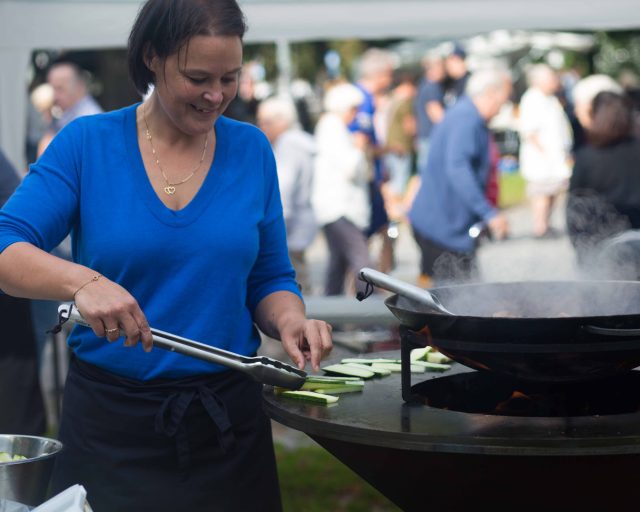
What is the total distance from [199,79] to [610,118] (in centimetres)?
505

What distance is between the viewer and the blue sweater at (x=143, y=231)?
2443 millimetres

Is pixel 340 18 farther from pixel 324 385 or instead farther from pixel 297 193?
pixel 324 385

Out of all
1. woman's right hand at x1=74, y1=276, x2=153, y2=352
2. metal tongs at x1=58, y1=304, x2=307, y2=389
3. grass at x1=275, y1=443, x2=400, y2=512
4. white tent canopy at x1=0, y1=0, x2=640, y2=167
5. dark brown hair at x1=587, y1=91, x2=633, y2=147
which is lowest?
grass at x1=275, y1=443, x2=400, y2=512

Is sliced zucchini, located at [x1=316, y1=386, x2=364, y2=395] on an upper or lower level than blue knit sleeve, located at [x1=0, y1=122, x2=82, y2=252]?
lower

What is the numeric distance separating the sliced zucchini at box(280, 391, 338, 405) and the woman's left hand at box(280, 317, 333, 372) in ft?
0.25

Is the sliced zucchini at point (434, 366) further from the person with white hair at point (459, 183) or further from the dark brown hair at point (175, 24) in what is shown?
the person with white hair at point (459, 183)

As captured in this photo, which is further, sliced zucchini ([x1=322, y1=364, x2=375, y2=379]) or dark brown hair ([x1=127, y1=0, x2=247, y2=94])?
sliced zucchini ([x1=322, y1=364, x2=375, y2=379])

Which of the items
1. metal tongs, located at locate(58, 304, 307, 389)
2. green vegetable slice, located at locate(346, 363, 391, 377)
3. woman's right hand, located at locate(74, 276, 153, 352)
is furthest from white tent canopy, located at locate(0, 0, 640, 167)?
woman's right hand, located at locate(74, 276, 153, 352)

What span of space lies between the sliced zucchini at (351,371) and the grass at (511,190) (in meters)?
15.4

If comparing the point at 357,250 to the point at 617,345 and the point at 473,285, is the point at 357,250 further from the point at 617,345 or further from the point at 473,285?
the point at 617,345

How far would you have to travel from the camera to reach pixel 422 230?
7.34 m

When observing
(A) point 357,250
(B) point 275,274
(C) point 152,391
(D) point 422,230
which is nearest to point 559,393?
(B) point 275,274

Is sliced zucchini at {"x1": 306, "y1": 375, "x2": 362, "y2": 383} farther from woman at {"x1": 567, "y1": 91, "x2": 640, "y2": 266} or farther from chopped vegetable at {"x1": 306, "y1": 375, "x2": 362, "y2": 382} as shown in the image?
woman at {"x1": 567, "y1": 91, "x2": 640, "y2": 266}

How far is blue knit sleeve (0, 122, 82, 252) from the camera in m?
2.36
